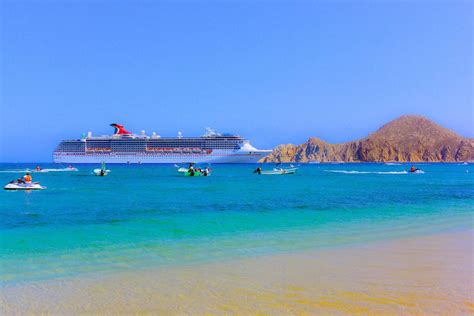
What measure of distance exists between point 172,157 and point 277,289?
8298 centimetres

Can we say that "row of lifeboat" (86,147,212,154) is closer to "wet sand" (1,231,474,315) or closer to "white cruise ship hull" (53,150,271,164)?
"white cruise ship hull" (53,150,271,164)

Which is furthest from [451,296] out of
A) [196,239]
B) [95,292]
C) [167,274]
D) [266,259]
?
[196,239]

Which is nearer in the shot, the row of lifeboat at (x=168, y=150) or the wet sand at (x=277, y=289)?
the wet sand at (x=277, y=289)

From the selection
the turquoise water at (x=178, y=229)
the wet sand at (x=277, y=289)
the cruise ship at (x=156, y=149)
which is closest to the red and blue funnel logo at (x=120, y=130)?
the cruise ship at (x=156, y=149)

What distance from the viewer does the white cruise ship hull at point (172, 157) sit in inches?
3415

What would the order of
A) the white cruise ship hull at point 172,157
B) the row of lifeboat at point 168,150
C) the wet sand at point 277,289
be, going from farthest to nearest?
1. the white cruise ship hull at point 172,157
2. the row of lifeboat at point 168,150
3. the wet sand at point 277,289

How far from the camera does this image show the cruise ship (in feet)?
284

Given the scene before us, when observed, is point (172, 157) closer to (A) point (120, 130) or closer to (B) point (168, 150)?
(B) point (168, 150)

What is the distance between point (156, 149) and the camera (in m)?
88.7

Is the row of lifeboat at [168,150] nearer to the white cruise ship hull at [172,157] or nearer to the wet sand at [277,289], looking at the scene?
the white cruise ship hull at [172,157]

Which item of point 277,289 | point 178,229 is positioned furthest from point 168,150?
point 277,289

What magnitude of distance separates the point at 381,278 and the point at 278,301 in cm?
170

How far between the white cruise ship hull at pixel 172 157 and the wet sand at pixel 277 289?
79317 mm

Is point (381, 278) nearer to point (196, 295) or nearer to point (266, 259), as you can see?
point (266, 259)
